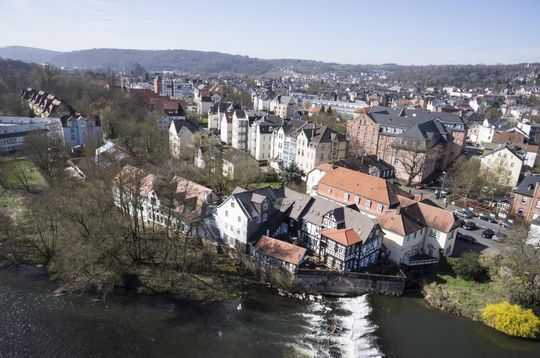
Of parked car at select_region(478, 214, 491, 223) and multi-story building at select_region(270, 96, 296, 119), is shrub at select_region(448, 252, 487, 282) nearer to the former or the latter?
parked car at select_region(478, 214, 491, 223)

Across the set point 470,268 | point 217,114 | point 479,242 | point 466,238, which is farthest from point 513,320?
point 217,114

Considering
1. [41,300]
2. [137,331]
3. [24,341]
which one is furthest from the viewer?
[41,300]

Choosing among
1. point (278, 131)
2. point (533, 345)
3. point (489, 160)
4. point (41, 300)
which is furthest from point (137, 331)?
point (489, 160)

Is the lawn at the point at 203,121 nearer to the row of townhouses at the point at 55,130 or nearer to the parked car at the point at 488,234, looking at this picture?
the row of townhouses at the point at 55,130

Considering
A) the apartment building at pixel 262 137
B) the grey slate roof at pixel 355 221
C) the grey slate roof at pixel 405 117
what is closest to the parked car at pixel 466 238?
the grey slate roof at pixel 355 221

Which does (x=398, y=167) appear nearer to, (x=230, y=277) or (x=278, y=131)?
(x=278, y=131)

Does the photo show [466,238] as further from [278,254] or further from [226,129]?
[226,129]
